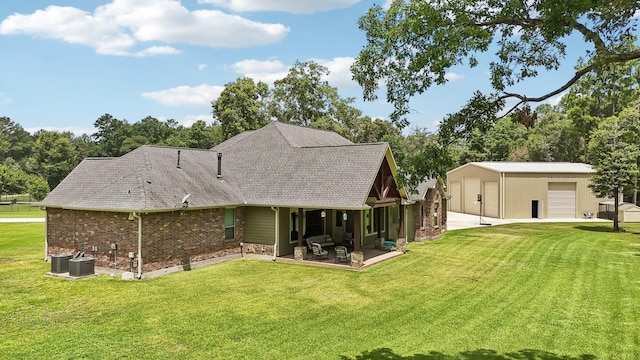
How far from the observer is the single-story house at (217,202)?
16000mm

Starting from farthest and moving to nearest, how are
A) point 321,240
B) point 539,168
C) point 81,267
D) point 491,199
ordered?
1. point 491,199
2. point 539,168
3. point 321,240
4. point 81,267

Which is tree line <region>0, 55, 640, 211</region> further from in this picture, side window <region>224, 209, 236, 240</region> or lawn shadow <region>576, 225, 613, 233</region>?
side window <region>224, 209, 236, 240</region>

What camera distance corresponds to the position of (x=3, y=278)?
1544 centimetres

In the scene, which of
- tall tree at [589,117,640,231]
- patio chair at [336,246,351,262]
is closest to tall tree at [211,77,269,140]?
patio chair at [336,246,351,262]

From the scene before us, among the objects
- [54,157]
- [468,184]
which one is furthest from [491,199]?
[54,157]

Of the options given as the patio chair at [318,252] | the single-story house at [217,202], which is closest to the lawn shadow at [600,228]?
the single-story house at [217,202]

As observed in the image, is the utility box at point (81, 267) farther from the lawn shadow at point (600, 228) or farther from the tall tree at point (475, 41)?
the lawn shadow at point (600, 228)

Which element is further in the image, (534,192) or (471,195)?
(471,195)

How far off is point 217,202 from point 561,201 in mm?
36807

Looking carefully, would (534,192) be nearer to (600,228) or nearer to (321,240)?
(600,228)

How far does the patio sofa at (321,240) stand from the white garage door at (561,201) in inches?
1167

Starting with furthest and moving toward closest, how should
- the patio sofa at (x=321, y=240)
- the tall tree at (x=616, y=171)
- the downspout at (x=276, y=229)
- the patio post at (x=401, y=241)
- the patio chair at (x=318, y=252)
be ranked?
the tall tree at (x=616, y=171)
the patio post at (x=401, y=241)
the patio sofa at (x=321, y=240)
the downspout at (x=276, y=229)
the patio chair at (x=318, y=252)

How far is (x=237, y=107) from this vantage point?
46.3m

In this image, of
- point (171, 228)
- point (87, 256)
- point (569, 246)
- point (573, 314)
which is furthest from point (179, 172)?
point (569, 246)
